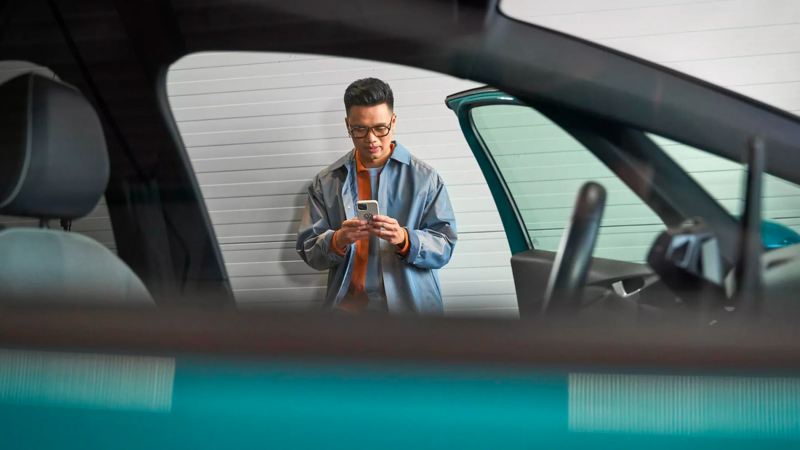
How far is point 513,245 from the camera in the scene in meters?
1.28

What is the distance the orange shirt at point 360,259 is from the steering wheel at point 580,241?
22 centimetres

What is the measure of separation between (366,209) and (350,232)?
0.14 feet

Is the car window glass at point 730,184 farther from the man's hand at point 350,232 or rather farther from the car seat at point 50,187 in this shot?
the car seat at point 50,187

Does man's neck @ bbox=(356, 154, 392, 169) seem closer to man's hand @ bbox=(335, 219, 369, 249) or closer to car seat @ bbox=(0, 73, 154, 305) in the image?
man's hand @ bbox=(335, 219, 369, 249)

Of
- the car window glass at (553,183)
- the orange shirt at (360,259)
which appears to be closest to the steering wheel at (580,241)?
the car window glass at (553,183)

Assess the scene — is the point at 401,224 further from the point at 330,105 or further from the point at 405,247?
the point at 330,105

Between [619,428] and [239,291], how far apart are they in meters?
0.52

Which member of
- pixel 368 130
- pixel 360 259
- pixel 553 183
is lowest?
pixel 360 259

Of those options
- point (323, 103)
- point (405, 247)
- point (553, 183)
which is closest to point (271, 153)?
point (323, 103)

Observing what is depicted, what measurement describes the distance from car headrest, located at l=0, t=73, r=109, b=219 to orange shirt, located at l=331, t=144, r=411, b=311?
1.19 ft

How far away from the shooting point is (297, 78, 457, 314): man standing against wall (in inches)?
42.9

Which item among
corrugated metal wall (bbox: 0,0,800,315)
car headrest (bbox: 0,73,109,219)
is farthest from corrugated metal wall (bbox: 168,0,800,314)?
car headrest (bbox: 0,73,109,219)

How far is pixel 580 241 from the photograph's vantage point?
1.10 m

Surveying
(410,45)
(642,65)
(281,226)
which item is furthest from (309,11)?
(642,65)
